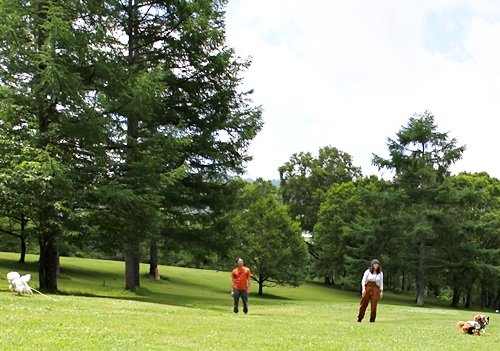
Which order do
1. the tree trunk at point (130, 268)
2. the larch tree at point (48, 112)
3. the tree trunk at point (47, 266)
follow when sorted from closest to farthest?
the larch tree at point (48, 112)
the tree trunk at point (47, 266)
the tree trunk at point (130, 268)

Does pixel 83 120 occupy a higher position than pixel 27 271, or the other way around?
pixel 83 120

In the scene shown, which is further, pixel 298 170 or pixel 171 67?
pixel 298 170

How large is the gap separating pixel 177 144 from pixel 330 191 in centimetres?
3615

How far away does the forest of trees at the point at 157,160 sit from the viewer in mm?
18281

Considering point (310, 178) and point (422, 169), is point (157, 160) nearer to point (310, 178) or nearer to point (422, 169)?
point (422, 169)

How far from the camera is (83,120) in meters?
18.7

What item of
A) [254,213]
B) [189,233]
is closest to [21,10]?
[189,233]

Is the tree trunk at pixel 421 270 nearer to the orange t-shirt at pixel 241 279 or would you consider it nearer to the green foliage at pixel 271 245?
the green foliage at pixel 271 245

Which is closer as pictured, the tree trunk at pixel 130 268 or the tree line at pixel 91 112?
the tree line at pixel 91 112

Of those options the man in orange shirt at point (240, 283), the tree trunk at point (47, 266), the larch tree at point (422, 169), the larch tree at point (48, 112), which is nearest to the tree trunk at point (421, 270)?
the larch tree at point (422, 169)

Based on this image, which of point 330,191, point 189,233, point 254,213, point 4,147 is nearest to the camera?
point 4,147

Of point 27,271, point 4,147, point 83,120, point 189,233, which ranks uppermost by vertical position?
point 83,120

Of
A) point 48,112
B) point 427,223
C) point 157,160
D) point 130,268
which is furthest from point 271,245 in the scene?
point 48,112

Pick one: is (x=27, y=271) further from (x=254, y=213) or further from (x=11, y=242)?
(x=11, y=242)
